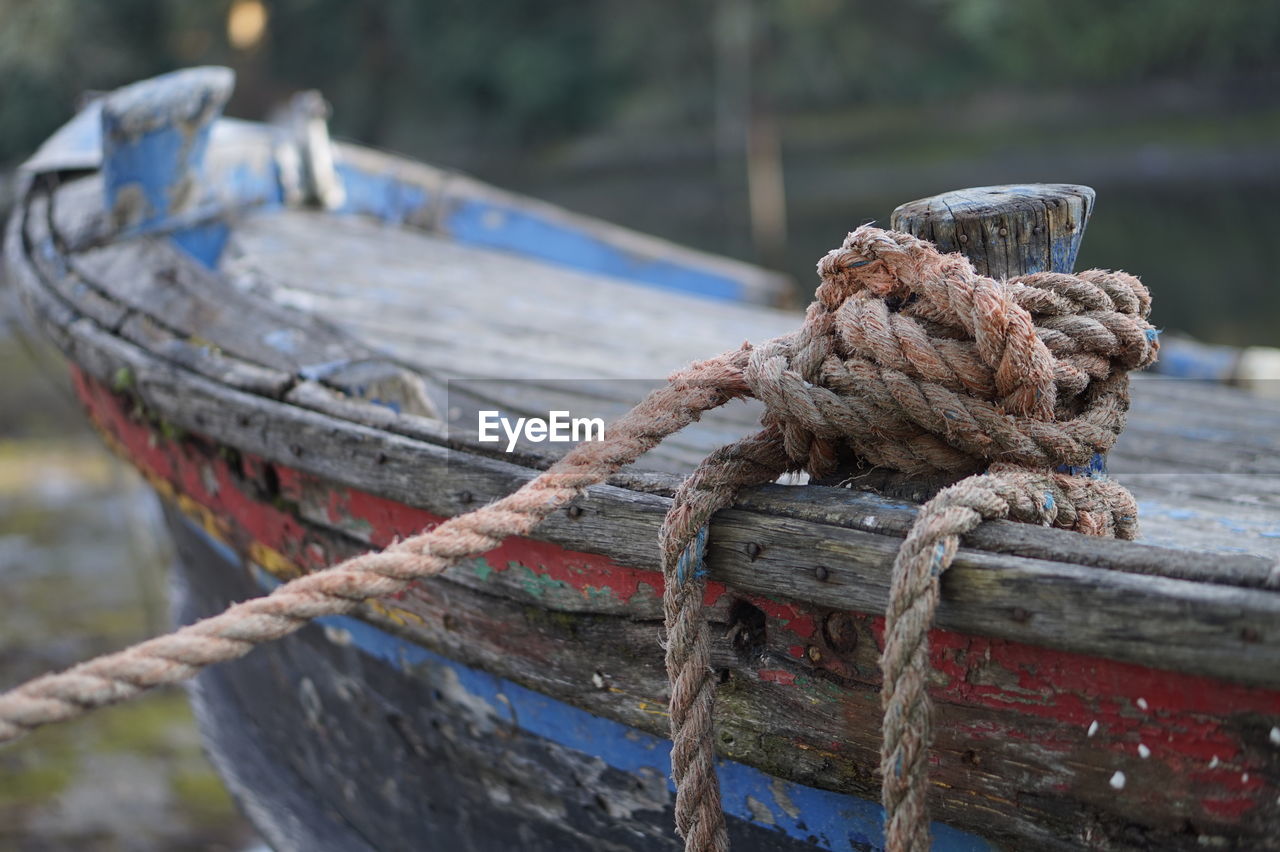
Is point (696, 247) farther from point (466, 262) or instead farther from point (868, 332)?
point (868, 332)

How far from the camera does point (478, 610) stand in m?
1.53

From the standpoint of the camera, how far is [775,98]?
2462cm

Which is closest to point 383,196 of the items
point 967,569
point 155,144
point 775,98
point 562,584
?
point 155,144

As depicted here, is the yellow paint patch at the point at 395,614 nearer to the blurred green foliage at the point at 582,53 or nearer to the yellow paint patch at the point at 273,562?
the yellow paint patch at the point at 273,562

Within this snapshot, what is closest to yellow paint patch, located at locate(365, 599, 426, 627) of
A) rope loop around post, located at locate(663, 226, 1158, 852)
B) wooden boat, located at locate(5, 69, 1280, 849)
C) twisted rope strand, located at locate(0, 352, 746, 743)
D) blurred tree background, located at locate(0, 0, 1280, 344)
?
wooden boat, located at locate(5, 69, 1280, 849)

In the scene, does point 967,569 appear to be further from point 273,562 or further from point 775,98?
point 775,98

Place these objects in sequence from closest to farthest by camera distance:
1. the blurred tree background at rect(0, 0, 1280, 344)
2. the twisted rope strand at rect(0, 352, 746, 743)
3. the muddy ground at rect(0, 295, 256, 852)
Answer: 1. the twisted rope strand at rect(0, 352, 746, 743)
2. the muddy ground at rect(0, 295, 256, 852)
3. the blurred tree background at rect(0, 0, 1280, 344)

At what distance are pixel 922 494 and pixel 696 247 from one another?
52.2 feet

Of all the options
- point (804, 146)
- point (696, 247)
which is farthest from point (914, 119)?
point (696, 247)

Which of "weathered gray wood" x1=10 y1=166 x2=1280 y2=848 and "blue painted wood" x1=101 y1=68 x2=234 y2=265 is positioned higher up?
"blue painted wood" x1=101 y1=68 x2=234 y2=265

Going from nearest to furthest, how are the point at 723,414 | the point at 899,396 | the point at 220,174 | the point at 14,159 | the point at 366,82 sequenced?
the point at 899,396 → the point at 723,414 → the point at 220,174 → the point at 14,159 → the point at 366,82

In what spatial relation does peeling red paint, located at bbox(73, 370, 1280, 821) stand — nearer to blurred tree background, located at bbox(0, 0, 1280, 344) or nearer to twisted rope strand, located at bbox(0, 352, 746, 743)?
twisted rope strand, located at bbox(0, 352, 746, 743)

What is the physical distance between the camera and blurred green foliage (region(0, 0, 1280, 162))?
21.8m

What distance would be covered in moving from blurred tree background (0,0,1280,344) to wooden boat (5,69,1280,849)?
1158 centimetres
